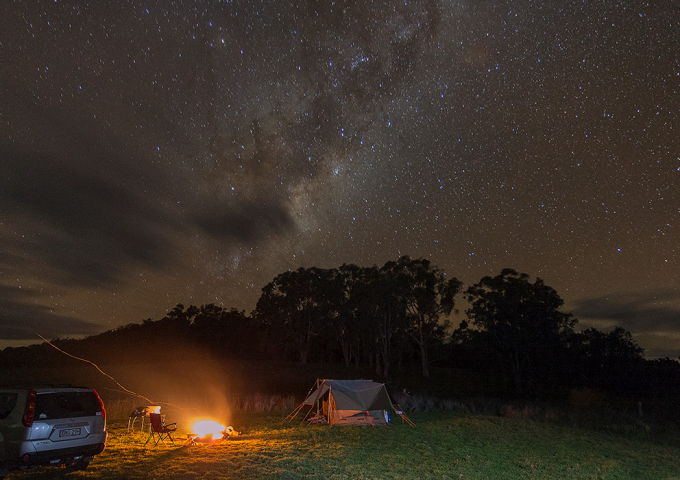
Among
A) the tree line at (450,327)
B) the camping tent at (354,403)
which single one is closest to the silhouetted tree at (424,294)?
the tree line at (450,327)

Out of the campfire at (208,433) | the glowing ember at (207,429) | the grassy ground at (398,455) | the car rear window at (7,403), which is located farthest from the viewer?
the glowing ember at (207,429)

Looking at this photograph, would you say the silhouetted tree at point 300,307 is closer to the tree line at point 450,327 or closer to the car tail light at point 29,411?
the tree line at point 450,327

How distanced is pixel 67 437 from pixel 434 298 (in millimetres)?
51034

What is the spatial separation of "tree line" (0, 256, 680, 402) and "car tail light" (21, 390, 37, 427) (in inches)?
1893

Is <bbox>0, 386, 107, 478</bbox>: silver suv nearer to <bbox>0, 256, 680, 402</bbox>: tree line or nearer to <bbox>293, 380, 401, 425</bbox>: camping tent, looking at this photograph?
<bbox>293, 380, 401, 425</bbox>: camping tent

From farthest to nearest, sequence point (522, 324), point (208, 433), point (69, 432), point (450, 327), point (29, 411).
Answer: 1. point (450, 327)
2. point (522, 324)
3. point (208, 433)
4. point (69, 432)
5. point (29, 411)

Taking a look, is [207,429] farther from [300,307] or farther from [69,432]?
[300,307]

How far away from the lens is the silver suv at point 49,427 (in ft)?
24.4

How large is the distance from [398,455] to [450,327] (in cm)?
4646

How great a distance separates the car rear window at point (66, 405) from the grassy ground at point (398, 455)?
1.20m

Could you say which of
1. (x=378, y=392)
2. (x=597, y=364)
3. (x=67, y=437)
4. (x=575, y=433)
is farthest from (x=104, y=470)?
(x=597, y=364)

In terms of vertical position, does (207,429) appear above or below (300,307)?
below

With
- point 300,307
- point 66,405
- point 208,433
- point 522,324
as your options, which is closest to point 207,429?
point 208,433

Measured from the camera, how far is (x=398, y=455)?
11.2 metres
